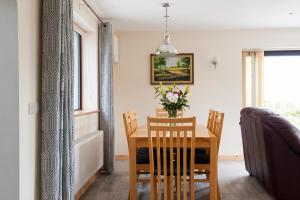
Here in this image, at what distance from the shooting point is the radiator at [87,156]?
360 cm

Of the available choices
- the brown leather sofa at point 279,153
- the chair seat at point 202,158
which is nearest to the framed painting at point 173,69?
the brown leather sofa at point 279,153

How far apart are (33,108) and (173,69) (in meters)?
4.07

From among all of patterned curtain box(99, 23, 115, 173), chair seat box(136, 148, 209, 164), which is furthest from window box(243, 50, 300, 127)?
chair seat box(136, 148, 209, 164)

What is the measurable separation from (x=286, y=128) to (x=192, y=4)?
2216mm

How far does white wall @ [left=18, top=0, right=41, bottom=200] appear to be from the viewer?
7.84 feet

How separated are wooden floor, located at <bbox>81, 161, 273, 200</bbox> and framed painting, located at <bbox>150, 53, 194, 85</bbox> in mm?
1940

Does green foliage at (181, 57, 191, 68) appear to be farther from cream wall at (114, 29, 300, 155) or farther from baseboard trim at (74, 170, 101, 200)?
baseboard trim at (74, 170, 101, 200)

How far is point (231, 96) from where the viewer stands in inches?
248

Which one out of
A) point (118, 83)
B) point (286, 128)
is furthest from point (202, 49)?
point (286, 128)

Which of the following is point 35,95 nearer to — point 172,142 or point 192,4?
point 172,142

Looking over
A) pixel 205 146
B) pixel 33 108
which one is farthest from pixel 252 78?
pixel 33 108
